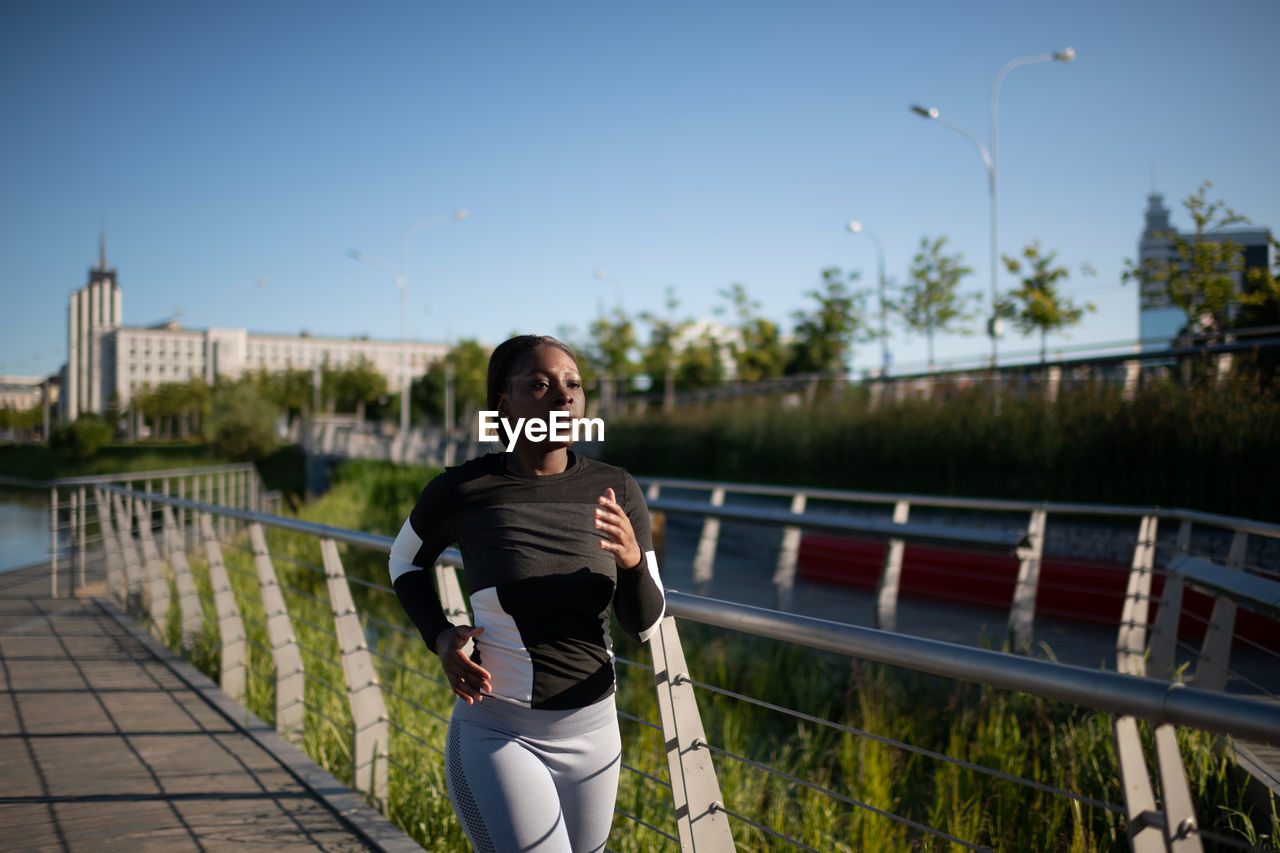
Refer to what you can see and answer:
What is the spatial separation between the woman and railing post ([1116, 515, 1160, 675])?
4238 millimetres

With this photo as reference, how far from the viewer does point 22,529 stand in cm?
3472

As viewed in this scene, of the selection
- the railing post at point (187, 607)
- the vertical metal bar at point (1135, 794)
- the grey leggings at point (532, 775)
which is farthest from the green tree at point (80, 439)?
the vertical metal bar at point (1135, 794)

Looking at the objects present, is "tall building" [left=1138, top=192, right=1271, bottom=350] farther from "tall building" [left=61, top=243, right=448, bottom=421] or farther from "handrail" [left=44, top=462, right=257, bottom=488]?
"tall building" [left=61, top=243, right=448, bottom=421]

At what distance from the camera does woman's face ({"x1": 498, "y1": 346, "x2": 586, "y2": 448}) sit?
1.98m

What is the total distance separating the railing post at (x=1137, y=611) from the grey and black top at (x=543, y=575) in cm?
426

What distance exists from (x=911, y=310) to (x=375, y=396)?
7647 centimetres

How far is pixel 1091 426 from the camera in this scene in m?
11.0

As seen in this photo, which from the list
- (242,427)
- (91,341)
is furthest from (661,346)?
(91,341)

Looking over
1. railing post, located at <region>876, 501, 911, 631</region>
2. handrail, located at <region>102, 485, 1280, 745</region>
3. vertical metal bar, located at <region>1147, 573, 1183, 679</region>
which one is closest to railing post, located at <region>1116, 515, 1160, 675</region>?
vertical metal bar, located at <region>1147, 573, 1183, 679</region>

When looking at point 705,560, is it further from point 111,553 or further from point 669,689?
point 669,689

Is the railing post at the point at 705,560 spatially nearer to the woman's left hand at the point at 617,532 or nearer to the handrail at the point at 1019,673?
the handrail at the point at 1019,673

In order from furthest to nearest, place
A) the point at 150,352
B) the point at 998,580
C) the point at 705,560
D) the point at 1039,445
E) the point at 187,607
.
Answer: the point at 150,352, the point at 1039,445, the point at 998,580, the point at 705,560, the point at 187,607

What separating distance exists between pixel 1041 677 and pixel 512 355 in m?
1.19

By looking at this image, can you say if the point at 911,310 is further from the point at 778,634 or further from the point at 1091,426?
A: the point at 778,634
